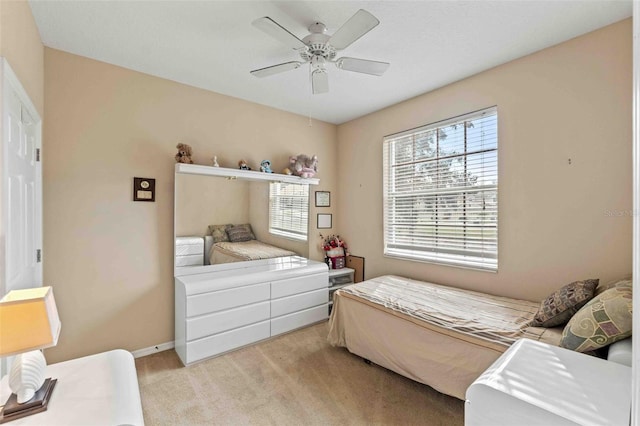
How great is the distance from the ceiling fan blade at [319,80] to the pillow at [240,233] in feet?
5.51

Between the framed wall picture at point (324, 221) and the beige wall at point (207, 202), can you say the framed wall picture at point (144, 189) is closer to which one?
the beige wall at point (207, 202)

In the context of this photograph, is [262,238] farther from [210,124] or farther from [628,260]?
[628,260]

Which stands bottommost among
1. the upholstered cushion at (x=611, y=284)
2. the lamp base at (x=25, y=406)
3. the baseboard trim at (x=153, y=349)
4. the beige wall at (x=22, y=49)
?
the baseboard trim at (x=153, y=349)

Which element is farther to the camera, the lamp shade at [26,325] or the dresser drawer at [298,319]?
the dresser drawer at [298,319]

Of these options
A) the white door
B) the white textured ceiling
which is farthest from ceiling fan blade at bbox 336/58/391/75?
the white door

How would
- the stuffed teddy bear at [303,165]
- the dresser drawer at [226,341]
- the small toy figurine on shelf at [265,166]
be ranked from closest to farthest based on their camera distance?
the dresser drawer at [226,341], the small toy figurine on shelf at [265,166], the stuffed teddy bear at [303,165]

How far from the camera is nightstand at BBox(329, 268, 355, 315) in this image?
3785 mm

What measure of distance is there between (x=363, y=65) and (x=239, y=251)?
7.36ft

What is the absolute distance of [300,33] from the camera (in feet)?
6.93

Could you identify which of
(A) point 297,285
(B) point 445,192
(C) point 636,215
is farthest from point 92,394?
(B) point 445,192

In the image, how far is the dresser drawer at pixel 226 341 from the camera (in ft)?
8.45

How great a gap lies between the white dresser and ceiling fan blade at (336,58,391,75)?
2093 mm

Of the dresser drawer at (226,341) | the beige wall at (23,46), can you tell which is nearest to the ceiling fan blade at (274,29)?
the beige wall at (23,46)

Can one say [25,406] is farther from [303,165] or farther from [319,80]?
[303,165]
